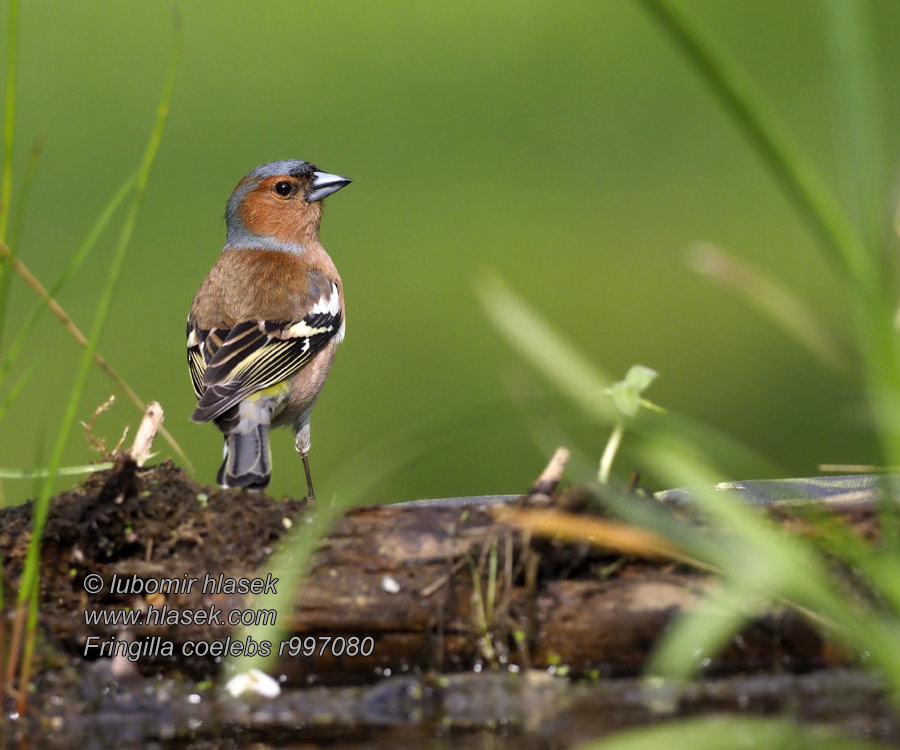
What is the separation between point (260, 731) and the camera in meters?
2.15

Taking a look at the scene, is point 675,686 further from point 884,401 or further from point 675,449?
point 884,401

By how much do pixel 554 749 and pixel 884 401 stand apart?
847 millimetres

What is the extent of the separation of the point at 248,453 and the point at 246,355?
423 mm

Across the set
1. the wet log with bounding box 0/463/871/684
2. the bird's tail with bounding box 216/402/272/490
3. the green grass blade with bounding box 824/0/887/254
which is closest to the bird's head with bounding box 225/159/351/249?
the bird's tail with bounding box 216/402/272/490

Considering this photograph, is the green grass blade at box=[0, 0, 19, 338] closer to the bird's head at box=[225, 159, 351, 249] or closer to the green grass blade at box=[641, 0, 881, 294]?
the green grass blade at box=[641, 0, 881, 294]

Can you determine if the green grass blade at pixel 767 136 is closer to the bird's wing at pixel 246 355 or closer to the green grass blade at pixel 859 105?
the green grass blade at pixel 859 105

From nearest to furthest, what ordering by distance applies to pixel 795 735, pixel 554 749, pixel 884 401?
pixel 884 401 < pixel 795 735 < pixel 554 749

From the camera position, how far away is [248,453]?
162 inches

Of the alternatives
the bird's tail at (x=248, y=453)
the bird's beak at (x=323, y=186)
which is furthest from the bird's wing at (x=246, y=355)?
the bird's beak at (x=323, y=186)

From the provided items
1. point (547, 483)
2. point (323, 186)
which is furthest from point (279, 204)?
point (547, 483)

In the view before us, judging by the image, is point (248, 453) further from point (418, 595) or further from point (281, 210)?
point (418, 595)

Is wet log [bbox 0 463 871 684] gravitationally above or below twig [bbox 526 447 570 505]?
below

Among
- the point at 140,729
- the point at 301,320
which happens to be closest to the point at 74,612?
the point at 140,729

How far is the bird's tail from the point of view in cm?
395
